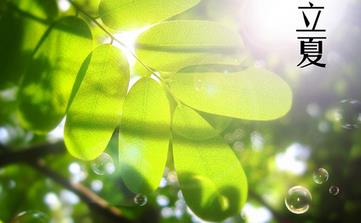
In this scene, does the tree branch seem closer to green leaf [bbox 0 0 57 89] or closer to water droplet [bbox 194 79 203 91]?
green leaf [bbox 0 0 57 89]

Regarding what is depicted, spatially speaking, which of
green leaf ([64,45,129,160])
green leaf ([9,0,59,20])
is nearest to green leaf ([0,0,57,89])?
green leaf ([9,0,59,20])

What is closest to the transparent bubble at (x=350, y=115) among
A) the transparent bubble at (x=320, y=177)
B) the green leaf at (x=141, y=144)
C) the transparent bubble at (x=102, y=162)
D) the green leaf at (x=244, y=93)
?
the transparent bubble at (x=320, y=177)

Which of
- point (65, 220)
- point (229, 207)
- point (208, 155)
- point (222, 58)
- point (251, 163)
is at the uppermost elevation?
point (222, 58)

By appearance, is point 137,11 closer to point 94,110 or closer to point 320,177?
point 94,110

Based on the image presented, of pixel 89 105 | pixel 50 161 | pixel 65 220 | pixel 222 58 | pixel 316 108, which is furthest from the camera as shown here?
pixel 316 108

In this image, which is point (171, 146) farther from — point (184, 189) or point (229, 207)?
point (229, 207)

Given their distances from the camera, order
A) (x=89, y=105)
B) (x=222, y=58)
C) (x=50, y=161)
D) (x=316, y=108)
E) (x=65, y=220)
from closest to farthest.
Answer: (x=89, y=105)
(x=222, y=58)
(x=50, y=161)
(x=65, y=220)
(x=316, y=108)

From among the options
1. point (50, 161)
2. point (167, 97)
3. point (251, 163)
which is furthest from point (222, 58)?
point (251, 163)
